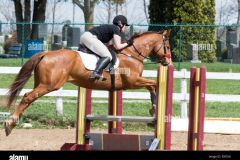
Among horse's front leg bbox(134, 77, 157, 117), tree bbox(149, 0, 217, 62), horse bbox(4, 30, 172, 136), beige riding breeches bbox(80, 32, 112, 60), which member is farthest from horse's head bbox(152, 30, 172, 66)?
tree bbox(149, 0, 217, 62)

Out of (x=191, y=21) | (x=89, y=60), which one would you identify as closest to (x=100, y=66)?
(x=89, y=60)

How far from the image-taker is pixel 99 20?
111 ft

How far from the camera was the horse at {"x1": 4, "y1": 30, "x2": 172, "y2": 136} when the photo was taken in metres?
5.39

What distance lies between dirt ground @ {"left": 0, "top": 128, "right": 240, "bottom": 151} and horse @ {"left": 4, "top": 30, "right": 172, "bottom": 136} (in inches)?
36.3

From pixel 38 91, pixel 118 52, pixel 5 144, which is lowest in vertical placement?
pixel 5 144

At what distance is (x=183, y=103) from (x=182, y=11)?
949 centimetres

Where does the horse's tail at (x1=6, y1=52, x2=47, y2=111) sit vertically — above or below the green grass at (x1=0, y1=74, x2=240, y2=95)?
above

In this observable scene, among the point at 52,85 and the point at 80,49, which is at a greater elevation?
the point at 80,49

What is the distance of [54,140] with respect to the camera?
22.4ft

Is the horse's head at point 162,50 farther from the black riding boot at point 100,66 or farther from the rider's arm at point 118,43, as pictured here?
the black riding boot at point 100,66

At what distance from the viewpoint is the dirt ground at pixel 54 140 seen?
629 centimetres
